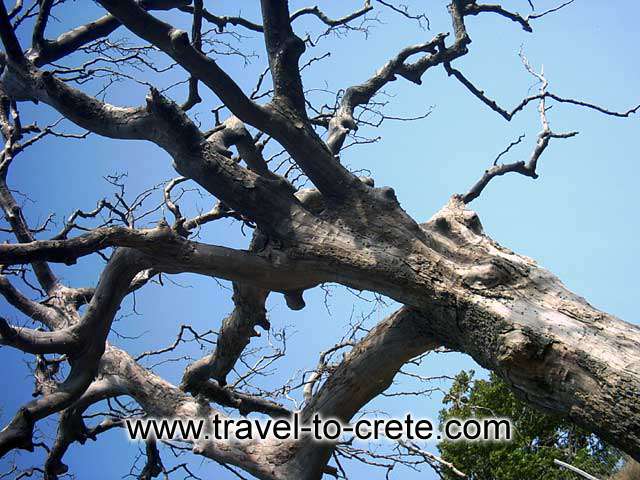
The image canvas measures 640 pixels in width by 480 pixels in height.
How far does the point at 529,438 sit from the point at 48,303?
7.25 m

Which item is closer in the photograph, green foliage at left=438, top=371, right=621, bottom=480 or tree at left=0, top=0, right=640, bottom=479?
tree at left=0, top=0, right=640, bottom=479

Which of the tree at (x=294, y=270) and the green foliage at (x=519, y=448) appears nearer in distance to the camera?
the tree at (x=294, y=270)

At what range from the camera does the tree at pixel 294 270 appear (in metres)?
2.52

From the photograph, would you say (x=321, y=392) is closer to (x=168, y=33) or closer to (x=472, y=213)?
(x=472, y=213)

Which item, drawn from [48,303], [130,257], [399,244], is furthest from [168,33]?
[48,303]

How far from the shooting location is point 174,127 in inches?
136

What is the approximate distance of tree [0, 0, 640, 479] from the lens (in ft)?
8.26

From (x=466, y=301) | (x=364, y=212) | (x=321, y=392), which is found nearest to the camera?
(x=466, y=301)

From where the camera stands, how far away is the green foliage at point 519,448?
8094 millimetres

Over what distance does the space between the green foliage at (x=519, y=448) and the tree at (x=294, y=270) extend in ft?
14.8

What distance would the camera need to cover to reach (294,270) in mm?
3492

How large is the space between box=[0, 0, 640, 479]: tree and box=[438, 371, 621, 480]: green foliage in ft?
14.8

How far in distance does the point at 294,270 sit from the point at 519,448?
21.2 ft

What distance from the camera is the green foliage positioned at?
26.6ft
